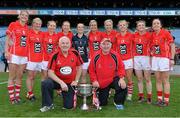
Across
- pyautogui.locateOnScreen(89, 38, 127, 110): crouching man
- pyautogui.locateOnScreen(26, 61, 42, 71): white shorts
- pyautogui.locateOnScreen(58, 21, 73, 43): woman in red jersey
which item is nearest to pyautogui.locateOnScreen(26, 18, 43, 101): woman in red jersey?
pyautogui.locateOnScreen(26, 61, 42, 71): white shorts

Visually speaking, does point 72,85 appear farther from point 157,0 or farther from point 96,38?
point 157,0

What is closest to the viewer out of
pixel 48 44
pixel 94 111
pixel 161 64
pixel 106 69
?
pixel 94 111

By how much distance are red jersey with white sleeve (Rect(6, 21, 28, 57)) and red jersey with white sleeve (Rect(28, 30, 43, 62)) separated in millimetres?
287

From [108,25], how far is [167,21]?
81.6 ft

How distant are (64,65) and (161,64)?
1780 millimetres

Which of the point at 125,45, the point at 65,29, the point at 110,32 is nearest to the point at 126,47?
the point at 125,45

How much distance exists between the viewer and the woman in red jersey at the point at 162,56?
21.1ft

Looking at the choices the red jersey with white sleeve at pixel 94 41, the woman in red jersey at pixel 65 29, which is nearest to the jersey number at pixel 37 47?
the woman in red jersey at pixel 65 29

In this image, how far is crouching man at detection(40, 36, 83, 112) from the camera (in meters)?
5.88

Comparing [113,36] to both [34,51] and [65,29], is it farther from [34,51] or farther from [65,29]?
[34,51]

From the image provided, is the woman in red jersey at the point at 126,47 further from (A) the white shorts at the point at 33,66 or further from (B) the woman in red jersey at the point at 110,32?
(A) the white shorts at the point at 33,66

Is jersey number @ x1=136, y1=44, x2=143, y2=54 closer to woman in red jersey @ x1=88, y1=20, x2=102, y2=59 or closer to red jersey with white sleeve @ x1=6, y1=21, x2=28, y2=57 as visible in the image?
woman in red jersey @ x1=88, y1=20, x2=102, y2=59

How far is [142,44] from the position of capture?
6887 mm

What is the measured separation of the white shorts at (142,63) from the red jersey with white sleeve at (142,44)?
0.08 meters
